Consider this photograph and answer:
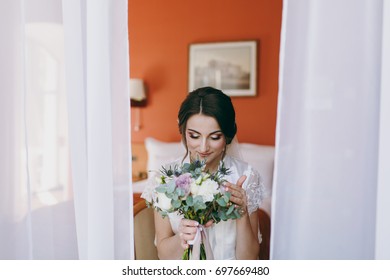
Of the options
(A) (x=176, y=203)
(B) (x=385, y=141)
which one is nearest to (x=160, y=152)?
(A) (x=176, y=203)

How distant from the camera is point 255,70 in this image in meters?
4.14

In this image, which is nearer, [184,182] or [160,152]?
[184,182]

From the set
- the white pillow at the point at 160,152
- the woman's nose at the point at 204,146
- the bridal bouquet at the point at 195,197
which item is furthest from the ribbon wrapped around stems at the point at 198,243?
the white pillow at the point at 160,152

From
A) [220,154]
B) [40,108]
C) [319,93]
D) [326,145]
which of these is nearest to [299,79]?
[319,93]

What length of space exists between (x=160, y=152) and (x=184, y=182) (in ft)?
9.89

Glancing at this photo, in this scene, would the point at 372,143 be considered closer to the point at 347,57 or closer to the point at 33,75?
the point at 347,57

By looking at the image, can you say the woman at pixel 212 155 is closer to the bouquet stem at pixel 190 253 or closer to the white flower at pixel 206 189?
the bouquet stem at pixel 190 253

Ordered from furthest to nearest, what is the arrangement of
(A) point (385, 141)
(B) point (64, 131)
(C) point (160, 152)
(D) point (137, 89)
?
1. (D) point (137, 89)
2. (C) point (160, 152)
3. (B) point (64, 131)
4. (A) point (385, 141)

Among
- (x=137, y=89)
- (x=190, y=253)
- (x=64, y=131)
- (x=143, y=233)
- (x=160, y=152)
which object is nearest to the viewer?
(x=190, y=253)

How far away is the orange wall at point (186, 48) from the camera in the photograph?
4109mm

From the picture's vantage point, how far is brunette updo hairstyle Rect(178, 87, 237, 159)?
167 centimetres

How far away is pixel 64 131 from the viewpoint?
1.43 meters

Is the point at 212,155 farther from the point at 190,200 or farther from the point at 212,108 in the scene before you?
the point at 190,200

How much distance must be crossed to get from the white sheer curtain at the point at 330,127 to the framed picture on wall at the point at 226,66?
3037mm
